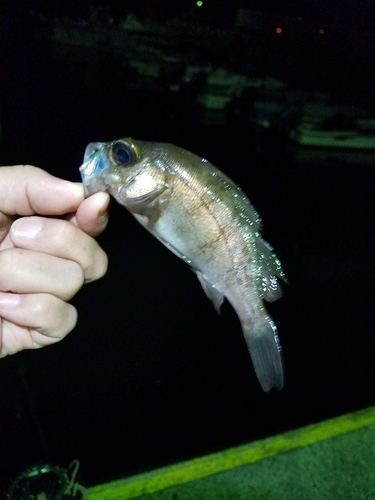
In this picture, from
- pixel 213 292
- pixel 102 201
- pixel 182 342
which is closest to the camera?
pixel 102 201

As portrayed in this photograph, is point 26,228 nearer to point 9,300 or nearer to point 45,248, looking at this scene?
point 45,248

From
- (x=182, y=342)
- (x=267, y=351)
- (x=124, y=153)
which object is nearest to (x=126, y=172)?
(x=124, y=153)

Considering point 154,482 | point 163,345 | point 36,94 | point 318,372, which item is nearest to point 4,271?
point 154,482

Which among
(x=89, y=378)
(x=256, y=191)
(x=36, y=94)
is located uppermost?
(x=36, y=94)

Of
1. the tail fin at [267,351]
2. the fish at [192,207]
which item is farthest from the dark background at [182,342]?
the fish at [192,207]

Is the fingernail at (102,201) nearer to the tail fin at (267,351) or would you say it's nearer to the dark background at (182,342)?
the tail fin at (267,351)

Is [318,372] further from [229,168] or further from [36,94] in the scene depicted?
[36,94]
